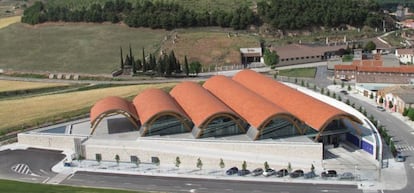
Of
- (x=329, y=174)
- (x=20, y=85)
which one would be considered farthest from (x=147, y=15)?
(x=329, y=174)

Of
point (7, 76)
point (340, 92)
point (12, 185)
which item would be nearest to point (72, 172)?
Answer: point (12, 185)

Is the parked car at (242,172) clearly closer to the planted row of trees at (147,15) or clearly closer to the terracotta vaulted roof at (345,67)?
the terracotta vaulted roof at (345,67)

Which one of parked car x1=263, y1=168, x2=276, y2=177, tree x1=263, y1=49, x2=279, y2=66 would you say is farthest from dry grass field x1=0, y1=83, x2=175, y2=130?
parked car x1=263, y1=168, x2=276, y2=177

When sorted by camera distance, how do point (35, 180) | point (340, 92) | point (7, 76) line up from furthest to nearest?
point (7, 76) → point (340, 92) → point (35, 180)

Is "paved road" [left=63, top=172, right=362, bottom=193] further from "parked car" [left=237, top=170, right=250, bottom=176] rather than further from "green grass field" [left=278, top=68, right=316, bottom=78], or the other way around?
"green grass field" [left=278, top=68, right=316, bottom=78]

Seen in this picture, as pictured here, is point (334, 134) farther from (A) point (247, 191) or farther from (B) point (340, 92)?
(B) point (340, 92)

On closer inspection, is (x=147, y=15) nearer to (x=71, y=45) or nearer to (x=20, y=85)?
(x=71, y=45)

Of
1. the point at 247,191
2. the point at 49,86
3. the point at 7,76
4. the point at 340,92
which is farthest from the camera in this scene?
the point at 7,76
